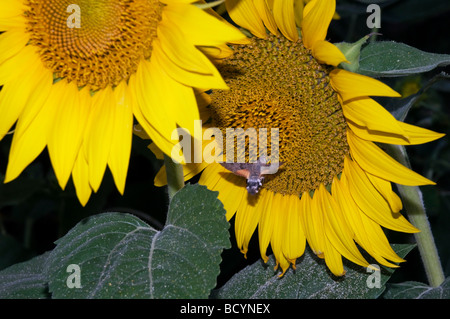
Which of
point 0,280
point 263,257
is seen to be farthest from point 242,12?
point 0,280

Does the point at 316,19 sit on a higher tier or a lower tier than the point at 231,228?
higher

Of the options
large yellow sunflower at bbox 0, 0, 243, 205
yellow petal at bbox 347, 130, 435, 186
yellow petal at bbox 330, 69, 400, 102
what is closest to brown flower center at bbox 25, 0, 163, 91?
large yellow sunflower at bbox 0, 0, 243, 205

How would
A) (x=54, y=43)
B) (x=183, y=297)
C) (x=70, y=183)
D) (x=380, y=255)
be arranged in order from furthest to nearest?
1. (x=70, y=183)
2. (x=380, y=255)
3. (x=54, y=43)
4. (x=183, y=297)

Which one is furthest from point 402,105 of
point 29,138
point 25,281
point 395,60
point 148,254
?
point 25,281

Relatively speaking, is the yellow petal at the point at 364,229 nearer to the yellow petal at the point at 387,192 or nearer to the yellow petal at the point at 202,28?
the yellow petal at the point at 387,192

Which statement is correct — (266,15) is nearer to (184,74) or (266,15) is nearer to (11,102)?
(184,74)

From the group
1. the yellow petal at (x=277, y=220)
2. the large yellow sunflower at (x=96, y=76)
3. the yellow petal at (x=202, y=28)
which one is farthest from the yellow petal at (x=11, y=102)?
the yellow petal at (x=277, y=220)

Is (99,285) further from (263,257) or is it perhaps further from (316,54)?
(316,54)
